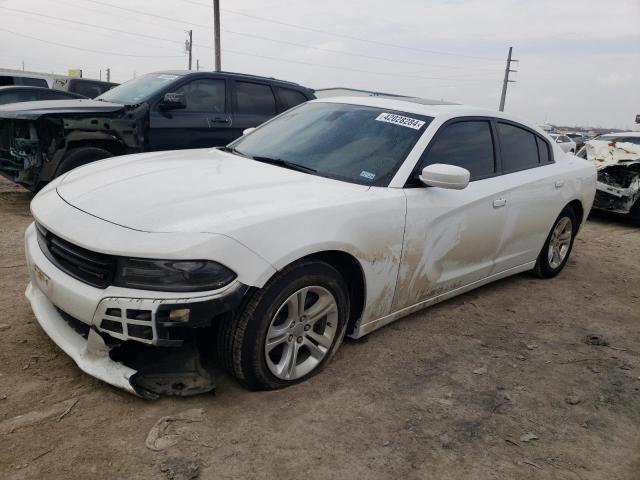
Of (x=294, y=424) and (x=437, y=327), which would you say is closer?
(x=294, y=424)

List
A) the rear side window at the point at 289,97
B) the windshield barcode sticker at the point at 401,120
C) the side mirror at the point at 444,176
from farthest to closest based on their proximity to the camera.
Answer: the rear side window at the point at 289,97 < the windshield barcode sticker at the point at 401,120 < the side mirror at the point at 444,176

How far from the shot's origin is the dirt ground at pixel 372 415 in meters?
2.26

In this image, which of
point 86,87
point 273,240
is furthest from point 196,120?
point 86,87

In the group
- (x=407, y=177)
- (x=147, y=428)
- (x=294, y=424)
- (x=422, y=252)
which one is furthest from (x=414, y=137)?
(x=147, y=428)

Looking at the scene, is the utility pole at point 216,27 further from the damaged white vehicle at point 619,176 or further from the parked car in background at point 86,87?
the damaged white vehicle at point 619,176

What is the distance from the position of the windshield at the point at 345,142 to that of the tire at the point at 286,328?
0.74 metres

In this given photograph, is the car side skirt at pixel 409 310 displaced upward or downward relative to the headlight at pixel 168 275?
downward

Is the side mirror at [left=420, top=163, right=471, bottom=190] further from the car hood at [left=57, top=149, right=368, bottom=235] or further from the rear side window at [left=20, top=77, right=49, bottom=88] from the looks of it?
the rear side window at [left=20, top=77, right=49, bottom=88]

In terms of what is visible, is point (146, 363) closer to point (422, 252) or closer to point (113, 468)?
point (113, 468)

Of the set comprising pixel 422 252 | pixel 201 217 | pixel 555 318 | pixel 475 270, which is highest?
pixel 201 217

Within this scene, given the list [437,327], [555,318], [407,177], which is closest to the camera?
[407,177]

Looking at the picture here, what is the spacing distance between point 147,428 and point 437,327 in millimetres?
2138

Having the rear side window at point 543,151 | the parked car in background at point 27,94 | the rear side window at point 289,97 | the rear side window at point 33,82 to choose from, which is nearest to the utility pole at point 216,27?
the rear side window at point 33,82

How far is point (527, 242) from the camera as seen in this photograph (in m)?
4.48
